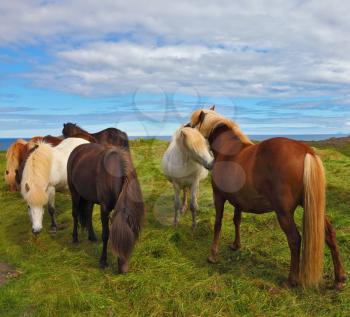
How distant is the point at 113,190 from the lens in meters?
5.41

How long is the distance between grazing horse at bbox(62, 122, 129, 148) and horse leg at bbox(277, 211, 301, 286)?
6952 millimetres

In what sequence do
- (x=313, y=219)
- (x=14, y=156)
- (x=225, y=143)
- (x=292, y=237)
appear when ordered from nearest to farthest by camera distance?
1. (x=313, y=219)
2. (x=292, y=237)
3. (x=225, y=143)
4. (x=14, y=156)

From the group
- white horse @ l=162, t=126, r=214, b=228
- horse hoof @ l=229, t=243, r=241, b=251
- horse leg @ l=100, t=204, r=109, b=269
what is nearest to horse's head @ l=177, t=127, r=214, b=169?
white horse @ l=162, t=126, r=214, b=228

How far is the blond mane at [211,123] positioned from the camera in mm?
5585

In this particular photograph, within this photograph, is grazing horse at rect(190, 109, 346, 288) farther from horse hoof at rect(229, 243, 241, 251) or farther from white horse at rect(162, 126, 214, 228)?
horse hoof at rect(229, 243, 241, 251)

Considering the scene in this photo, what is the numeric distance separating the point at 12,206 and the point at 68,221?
264 centimetres

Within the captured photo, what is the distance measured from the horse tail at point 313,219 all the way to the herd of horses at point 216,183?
11mm

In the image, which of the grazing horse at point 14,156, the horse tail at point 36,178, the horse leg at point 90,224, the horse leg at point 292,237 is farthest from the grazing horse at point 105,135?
the horse leg at point 292,237

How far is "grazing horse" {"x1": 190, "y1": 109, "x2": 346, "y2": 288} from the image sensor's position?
407 centimetres

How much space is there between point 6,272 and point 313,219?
4.86 meters

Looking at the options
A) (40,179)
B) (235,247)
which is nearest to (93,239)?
(40,179)

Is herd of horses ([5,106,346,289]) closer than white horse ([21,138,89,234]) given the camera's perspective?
Yes

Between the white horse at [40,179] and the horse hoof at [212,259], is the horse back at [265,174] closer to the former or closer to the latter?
the horse hoof at [212,259]

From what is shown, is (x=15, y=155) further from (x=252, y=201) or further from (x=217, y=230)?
(x=252, y=201)
